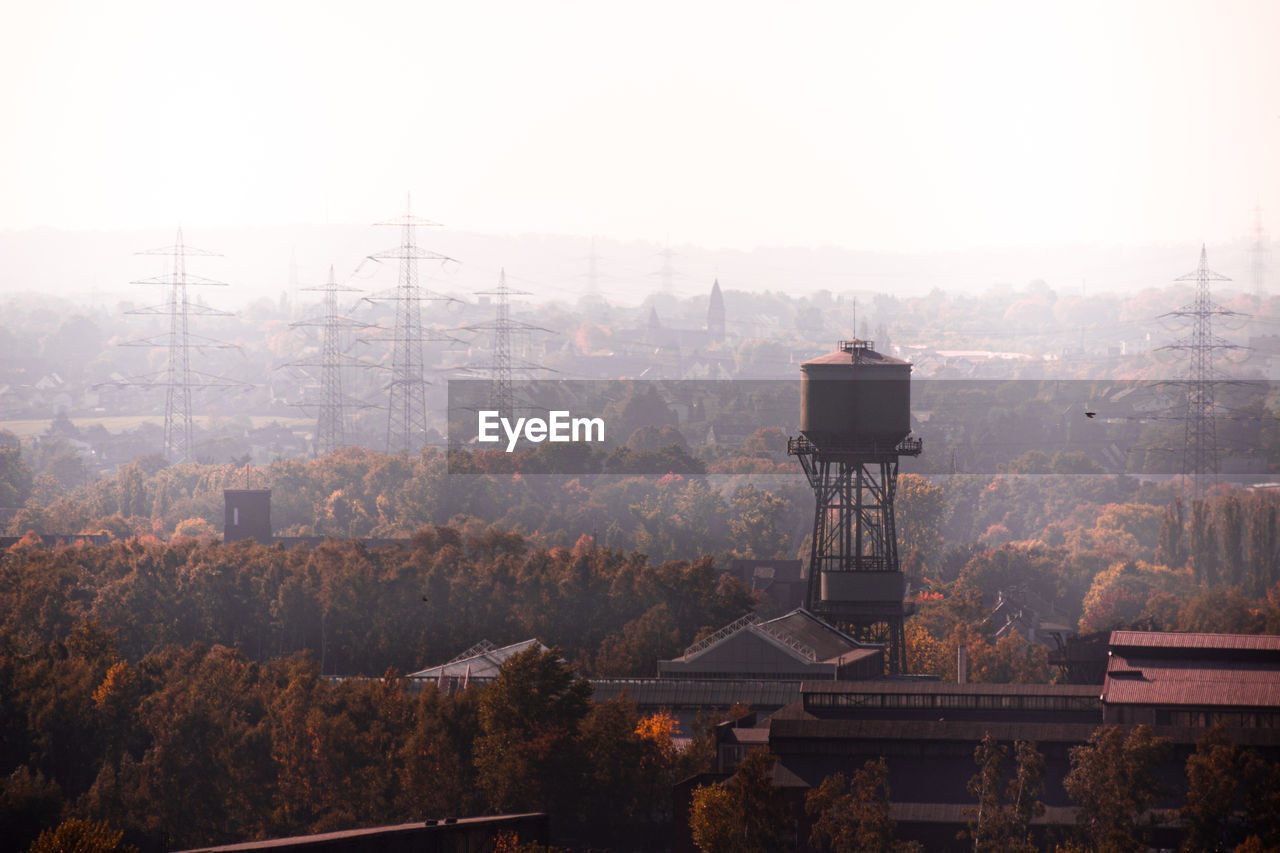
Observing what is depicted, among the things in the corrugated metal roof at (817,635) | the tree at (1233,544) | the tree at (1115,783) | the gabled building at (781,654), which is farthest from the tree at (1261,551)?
the tree at (1115,783)

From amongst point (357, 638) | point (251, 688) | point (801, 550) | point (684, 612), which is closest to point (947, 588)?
point (801, 550)

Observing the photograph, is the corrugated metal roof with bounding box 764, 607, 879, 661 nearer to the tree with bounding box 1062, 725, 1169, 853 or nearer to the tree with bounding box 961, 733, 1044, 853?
the tree with bounding box 961, 733, 1044, 853

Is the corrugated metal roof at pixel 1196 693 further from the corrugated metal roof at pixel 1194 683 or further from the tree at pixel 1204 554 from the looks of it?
the tree at pixel 1204 554

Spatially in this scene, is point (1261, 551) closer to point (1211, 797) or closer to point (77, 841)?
point (1211, 797)

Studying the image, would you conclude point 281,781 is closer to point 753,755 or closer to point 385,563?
point 753,755

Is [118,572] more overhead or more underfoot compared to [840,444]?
more underfoot

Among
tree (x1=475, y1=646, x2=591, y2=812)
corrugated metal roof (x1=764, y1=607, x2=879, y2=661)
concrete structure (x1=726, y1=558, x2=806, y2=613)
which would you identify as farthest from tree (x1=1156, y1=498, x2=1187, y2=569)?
tree (x1=475, y1=646, x2=591, y2=812)

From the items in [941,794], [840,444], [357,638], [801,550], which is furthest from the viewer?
[801,550]

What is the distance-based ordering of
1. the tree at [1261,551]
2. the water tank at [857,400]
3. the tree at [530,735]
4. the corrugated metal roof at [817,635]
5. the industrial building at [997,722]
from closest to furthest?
the industrial building at [997,722]
the tree at [530,735]
the corrugated metal roof at [817,635]
the water tank at [857,400]
the tree at [1261,551]
